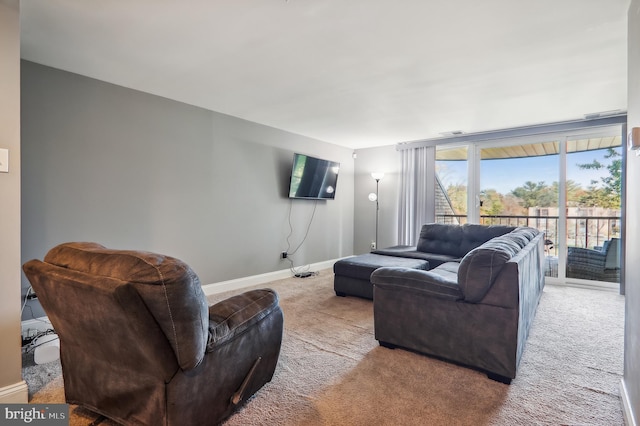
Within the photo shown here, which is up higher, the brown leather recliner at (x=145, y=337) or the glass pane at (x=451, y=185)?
the glass pane at (x=451, y=185)

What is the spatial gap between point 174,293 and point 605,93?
13.9 feet

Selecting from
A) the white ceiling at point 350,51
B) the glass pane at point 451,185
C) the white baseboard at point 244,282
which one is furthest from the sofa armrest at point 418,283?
the glass pane at point 451,185

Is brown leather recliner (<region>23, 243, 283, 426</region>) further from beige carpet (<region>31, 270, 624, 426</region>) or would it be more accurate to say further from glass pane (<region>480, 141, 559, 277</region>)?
glass pane (<region>480, 141, 559, 277</region>)

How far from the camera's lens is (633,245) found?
5.15 feet

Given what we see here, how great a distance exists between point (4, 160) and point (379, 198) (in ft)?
16.6

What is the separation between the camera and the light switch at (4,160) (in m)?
1.66

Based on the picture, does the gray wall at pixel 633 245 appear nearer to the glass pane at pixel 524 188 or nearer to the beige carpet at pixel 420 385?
the beige carpet at pixel 420 385

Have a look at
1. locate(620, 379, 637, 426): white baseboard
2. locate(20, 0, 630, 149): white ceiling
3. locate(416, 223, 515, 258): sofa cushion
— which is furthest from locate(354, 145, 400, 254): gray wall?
locate(620, 379, 637, 426): white baseboard

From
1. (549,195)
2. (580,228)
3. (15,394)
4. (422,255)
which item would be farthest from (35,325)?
(580,228)

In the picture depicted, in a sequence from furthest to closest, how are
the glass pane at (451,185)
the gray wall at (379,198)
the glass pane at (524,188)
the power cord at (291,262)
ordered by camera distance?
the gray wall at (379,198) < the glass pane at (451,185) < the power cord at (291,262) < the glass pane at (524,188)

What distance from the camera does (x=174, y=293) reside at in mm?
1128


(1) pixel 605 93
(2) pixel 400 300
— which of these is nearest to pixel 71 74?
(2) pixel 400 300

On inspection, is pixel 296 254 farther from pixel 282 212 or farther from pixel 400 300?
pixel 400 300

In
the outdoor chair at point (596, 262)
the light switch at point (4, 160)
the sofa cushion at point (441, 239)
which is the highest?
the light switch at point (4, 160)
